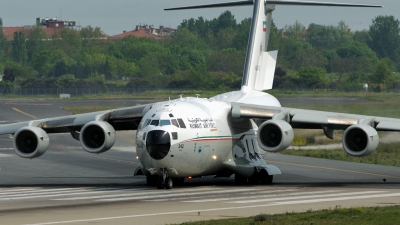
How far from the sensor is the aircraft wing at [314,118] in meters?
26.8

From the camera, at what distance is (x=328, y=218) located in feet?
57.6

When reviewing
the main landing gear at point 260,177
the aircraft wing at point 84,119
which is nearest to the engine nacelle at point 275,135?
the main landing gear at point 260,177

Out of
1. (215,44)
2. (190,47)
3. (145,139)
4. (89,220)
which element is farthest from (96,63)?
(89,220)

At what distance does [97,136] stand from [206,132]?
3.88 m

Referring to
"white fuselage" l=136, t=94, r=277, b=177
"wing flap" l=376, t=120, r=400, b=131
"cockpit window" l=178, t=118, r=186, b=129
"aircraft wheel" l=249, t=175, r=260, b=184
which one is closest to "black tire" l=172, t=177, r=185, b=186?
"white fuselage" l=136, t=94, r=277, b=177

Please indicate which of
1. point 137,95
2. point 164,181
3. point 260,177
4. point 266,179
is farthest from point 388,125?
point 137,95

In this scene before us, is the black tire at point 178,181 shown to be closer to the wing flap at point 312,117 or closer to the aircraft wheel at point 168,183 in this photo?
the aircraft wheel at point 168,183

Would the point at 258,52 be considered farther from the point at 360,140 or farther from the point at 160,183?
the point at 160,183

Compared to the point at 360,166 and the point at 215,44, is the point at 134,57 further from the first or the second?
the point at 360,166

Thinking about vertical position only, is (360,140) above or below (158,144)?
above

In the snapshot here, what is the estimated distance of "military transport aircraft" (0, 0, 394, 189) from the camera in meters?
25.6

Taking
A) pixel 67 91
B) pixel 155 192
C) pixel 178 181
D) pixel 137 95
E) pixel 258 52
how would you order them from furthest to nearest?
pixel 67 91
pixel 137 95
pixel 258 52
pixel 178 181
pixel 155 192

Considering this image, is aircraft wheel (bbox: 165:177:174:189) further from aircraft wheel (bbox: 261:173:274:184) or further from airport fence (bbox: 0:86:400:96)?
airport fence (bbox: 0:86:400:96)

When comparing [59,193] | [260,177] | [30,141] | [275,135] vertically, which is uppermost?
[275,135]
